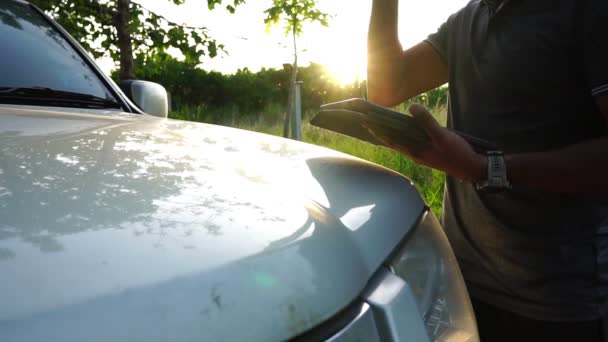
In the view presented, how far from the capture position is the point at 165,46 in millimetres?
6270

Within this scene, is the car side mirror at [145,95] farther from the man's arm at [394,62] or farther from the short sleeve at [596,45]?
the short sleeve at [596,45]

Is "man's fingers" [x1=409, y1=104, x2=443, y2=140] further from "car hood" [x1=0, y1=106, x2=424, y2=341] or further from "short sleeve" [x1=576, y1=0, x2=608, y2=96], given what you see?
"short sleeve" [x1=576, y1=0, x2=608, y2=96]

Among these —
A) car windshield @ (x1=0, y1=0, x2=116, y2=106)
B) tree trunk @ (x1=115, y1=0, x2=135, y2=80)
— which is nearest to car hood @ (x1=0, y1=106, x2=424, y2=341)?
car windshield @ (x1=0, y1=0, x2=116, y2=106)

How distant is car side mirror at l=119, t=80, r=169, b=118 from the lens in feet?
7.03

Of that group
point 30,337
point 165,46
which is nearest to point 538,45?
point 30,337

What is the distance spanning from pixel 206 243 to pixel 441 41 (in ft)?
4.30

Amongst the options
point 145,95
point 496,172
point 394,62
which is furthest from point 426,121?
point 145,95

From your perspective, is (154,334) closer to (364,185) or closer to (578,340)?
(364,185)

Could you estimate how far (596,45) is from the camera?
119 cm

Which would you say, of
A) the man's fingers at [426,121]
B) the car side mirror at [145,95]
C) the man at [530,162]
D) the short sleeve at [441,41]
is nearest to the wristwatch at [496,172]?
the man at [530,162]

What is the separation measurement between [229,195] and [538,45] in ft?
3.05


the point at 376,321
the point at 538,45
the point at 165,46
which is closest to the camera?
the point at 376,321

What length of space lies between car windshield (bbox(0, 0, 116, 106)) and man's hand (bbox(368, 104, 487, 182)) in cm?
109

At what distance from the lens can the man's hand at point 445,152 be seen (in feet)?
4.04
